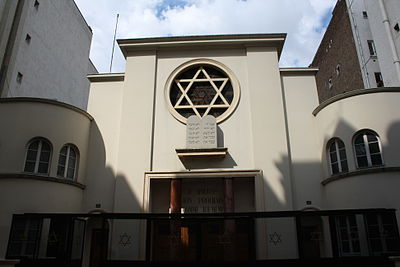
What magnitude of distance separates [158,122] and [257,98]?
4670mm

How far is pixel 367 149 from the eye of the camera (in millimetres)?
13422

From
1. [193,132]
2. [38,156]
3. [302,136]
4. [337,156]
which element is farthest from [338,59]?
[38,156]

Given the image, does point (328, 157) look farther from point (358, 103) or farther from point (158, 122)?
point (158, 122)

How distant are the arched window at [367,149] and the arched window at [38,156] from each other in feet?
40.0

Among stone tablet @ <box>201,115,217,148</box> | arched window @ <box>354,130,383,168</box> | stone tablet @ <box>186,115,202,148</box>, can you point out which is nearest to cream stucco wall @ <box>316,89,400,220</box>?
arched window @ <box>354,130,383,168</box>

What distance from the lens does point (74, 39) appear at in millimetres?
27234

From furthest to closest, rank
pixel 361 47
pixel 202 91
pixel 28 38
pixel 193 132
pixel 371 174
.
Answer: pixel 361 47 < pixel 28 38 < pixel 202 91 < pixel 193 132 < pixel 371 174

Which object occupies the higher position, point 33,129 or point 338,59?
point 338,59

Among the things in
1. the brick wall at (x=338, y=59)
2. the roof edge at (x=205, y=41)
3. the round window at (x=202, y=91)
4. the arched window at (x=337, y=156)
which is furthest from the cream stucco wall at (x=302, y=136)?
the brick wall at (x=338, y=59)

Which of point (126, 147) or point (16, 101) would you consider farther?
point (126, 147)

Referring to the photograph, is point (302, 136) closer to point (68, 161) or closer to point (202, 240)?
point (202, 240)

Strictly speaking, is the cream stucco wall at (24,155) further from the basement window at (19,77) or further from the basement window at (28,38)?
the basement window at (28,38)

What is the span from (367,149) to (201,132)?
6.70m

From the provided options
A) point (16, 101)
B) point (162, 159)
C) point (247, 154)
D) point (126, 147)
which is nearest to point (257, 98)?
point (247, 154)
